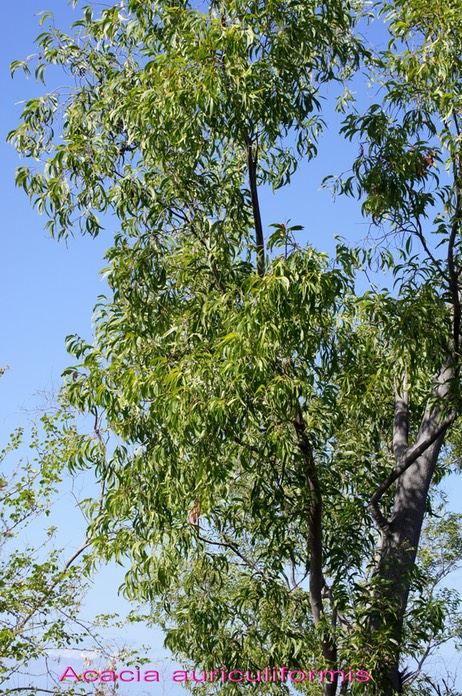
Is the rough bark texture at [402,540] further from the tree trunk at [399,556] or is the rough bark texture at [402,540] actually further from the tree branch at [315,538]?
the tree branch at [315,538]

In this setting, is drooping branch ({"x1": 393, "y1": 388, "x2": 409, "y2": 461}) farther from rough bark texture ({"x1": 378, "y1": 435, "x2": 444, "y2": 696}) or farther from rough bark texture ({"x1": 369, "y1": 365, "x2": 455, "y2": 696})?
rough bark texture ({"x1": 378, "y1": 435, "x2": 444, "y2": 696})

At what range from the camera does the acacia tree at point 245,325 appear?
474 cm

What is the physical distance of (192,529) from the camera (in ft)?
15.8

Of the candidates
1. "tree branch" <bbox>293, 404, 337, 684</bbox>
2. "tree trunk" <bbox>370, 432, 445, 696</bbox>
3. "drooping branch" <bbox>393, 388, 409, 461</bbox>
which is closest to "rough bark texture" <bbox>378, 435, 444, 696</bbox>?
"tree trunk" <bbox>370, 432, 445, 696</bbox>

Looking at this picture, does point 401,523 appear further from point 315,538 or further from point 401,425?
point 401,425

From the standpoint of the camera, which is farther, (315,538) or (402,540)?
(402,540)

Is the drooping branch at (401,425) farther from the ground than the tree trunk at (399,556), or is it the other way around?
the drooping branch at (401,425)

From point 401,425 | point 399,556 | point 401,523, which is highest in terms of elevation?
point 401,425

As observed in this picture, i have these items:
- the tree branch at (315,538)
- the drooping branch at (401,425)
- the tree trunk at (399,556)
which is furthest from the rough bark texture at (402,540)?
the tree branch at (315,538)

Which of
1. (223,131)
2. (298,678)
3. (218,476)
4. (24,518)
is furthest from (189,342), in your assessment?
(24,518)

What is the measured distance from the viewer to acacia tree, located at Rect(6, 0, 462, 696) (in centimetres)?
474

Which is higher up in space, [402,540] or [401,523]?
[401,523]

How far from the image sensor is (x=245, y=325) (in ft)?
14.4

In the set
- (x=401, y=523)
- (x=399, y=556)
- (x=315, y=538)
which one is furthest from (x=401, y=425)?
(x=315, y=538)
